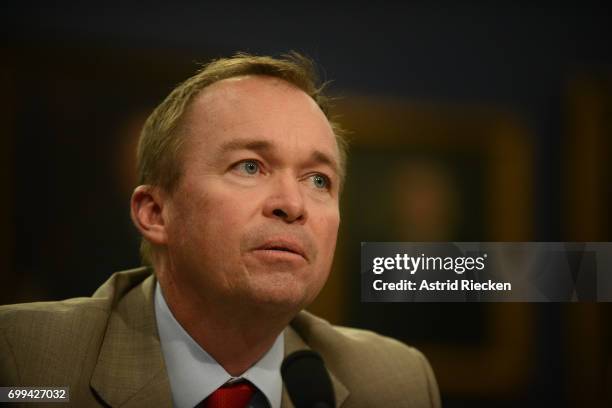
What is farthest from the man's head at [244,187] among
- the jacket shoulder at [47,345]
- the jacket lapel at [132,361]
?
the jacket shoulder at [47,345]

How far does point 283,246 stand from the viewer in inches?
52.6

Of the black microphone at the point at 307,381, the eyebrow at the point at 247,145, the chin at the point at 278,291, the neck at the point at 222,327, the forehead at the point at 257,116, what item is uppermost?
the forehead at the point at 257,116

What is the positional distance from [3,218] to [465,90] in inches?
52.2

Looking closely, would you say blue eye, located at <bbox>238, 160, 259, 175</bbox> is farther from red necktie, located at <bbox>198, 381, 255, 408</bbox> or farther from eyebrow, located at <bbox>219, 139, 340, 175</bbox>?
red necktie, located at <bbox>198, 381, 255, 408</bbox>

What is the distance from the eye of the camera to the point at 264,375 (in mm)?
1493

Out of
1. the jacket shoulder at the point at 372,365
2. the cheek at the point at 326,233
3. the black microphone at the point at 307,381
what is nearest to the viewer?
the black microphone at the point at 307,381

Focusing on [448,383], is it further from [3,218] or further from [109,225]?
[3,218]

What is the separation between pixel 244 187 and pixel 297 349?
19.0 inches

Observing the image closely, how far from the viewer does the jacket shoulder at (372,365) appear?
1628mm

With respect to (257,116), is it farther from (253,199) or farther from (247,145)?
(253,199)

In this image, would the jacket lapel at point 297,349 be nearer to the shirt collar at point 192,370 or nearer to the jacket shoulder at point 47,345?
the shirt collar at point 192,370

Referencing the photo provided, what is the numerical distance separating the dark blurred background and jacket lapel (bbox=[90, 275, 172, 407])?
26 centimetres

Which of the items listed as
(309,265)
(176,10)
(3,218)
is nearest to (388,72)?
(176,10)

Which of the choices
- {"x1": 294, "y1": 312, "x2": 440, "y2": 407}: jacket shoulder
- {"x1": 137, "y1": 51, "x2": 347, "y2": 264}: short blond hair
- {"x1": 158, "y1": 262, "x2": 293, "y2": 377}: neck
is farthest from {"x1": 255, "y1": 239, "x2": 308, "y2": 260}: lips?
{"x1": 294, "y1": 312, "x2": 440, "y2": 407}: jacket shoulder
